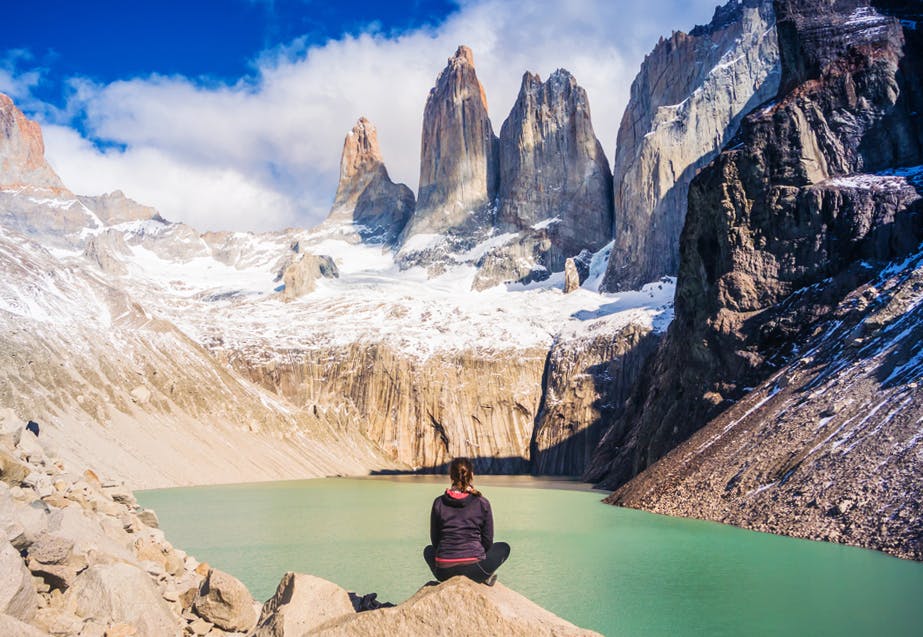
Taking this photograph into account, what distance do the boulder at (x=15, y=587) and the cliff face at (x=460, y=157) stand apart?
132938 millimetres

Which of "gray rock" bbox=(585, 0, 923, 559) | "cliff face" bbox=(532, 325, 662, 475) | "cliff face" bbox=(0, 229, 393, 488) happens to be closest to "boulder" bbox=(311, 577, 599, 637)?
"gray rock" bbox=(585, 0, 923, 559)

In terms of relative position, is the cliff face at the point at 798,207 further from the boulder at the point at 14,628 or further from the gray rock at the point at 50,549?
the boulder at the point at 14,628

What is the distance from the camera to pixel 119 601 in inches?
321

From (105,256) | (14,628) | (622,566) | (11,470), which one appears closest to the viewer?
(14,628)

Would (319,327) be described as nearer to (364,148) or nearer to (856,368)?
(856,368)

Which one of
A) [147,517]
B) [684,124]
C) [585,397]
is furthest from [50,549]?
[684,124]

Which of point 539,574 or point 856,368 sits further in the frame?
point 856,368

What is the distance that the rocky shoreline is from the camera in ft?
22.1

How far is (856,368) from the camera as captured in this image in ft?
88.9

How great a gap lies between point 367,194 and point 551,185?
59.7 m

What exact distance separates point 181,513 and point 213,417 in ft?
112

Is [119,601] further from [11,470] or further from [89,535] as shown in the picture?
[11,470]

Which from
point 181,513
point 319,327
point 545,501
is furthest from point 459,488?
point 319,327

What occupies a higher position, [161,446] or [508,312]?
[508,312]
